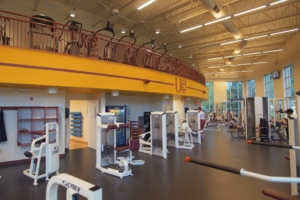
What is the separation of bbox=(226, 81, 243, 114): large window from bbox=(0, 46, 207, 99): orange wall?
1838 centimetres

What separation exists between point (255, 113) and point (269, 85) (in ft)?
30.0

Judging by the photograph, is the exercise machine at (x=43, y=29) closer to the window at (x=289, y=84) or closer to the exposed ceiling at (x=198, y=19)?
the exposed ceiling at (x=198, y=19)

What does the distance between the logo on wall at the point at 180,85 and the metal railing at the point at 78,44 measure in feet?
1.41

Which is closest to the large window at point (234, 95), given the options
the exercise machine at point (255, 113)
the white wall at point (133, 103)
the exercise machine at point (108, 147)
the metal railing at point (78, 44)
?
the exercise machine at point (255, 113)

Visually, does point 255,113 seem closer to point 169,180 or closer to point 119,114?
point 119,114

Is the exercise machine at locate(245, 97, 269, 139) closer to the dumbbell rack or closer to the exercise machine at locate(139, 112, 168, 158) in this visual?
the exercise machine at locate(139, 112, 168, 158)

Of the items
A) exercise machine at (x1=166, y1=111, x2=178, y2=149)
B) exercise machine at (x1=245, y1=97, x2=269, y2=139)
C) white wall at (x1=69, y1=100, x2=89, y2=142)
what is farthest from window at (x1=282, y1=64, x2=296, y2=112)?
white wall at (x1=69, y1=100, x2=89, y2=142)

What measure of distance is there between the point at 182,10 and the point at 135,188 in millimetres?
8835

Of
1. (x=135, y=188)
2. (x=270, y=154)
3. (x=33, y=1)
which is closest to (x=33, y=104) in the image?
(x=135, y=188)

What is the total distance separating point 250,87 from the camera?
20844 millimetres

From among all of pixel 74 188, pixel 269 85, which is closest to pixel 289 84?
pixel 269 85

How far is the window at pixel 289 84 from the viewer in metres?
12.9

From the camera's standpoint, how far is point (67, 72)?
534 cm

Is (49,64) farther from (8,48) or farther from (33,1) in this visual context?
(33,1)
